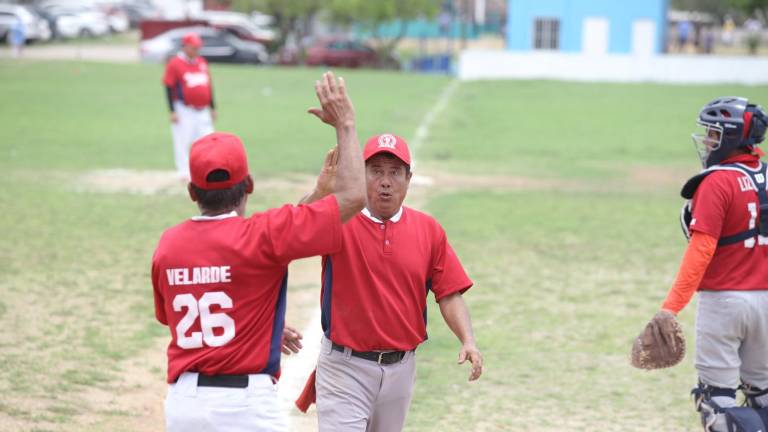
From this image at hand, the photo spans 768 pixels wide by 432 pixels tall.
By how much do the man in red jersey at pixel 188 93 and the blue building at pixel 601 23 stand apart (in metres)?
40.8

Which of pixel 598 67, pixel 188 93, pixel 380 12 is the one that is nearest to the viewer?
pixel 188 93

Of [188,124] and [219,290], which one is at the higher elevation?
[219,290]

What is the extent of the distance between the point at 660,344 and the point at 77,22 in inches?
2479

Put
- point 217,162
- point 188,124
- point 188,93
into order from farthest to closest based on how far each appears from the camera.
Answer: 1. point 188,124
2. point 188,93
3. point 217,162

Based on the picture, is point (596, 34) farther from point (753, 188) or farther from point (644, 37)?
point (753, 188)

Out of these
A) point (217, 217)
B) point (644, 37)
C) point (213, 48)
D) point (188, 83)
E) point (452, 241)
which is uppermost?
point (217, 217)

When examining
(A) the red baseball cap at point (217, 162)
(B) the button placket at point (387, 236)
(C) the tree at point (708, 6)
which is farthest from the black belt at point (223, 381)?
(C) the tree at point (708, 6)

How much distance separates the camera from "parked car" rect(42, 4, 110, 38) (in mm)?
62688

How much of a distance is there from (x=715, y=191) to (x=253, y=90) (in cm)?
3176

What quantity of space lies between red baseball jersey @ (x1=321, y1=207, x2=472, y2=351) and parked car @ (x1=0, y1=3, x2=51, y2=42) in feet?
171

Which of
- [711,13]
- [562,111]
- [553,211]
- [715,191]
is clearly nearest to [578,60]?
[562,111]

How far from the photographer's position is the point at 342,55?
171 ft

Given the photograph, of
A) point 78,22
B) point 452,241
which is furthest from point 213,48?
point 452,241

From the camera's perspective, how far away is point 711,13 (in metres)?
93.9
